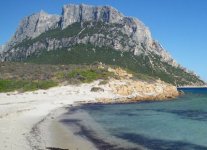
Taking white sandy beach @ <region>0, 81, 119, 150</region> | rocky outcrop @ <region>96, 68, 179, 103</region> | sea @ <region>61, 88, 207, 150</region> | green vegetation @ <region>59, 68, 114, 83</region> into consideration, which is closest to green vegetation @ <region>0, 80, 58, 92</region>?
white sandy beach @ <region>0, 81, 119, 150</region>

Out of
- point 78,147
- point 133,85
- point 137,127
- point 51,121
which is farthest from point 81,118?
point 133,85

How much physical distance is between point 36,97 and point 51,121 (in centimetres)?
3417

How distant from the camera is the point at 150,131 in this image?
36.0m

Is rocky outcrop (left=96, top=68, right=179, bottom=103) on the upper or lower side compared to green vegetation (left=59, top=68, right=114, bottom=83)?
lower

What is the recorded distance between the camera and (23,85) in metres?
88.7

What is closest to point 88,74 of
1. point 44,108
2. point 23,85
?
point 23,85

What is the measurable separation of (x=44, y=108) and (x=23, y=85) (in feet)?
111

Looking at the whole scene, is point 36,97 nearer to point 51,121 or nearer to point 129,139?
point 51,121

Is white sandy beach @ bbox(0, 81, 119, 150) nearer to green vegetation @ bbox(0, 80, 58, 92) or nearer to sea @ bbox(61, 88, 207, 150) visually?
green vegetation @ bbox(0, 80, 58, 92)

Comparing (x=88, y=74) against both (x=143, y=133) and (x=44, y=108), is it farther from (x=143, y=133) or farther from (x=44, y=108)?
(x=143, y=133)

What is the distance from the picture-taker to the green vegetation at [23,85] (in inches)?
3351

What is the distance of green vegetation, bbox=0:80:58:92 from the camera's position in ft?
279

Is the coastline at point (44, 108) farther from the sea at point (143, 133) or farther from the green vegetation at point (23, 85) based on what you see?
the green vegetation at point (23, 85)

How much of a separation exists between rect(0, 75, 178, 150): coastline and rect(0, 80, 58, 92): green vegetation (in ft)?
9.53
